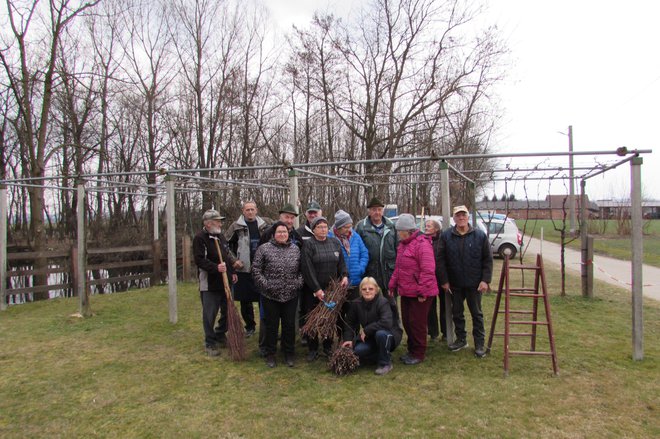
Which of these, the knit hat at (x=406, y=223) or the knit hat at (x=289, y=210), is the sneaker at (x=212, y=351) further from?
the knit hat at (x=406, y=223)

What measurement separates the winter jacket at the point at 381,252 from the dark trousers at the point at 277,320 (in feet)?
3.04

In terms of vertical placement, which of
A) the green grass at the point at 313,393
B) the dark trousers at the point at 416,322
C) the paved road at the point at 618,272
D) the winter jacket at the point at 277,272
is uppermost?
the winter jacket at the point at 277,272

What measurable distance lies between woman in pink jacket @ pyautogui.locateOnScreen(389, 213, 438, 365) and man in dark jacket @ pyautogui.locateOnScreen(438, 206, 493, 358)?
0.32 metres

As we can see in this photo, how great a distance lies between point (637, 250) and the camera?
4.50m

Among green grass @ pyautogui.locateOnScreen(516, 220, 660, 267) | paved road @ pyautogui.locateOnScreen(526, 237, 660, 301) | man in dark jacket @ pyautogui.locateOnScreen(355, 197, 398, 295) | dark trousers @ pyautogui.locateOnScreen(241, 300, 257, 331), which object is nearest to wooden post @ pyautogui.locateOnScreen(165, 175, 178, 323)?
dark trousers @ pyautogui.locateOnScreen(241, 300, 257, 331)

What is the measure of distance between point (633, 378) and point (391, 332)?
2.18 meters

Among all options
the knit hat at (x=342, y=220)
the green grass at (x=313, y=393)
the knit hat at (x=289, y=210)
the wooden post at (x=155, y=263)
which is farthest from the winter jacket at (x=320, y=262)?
the wooden post at (x=155, y=263)

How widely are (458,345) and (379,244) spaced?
143 centimetres

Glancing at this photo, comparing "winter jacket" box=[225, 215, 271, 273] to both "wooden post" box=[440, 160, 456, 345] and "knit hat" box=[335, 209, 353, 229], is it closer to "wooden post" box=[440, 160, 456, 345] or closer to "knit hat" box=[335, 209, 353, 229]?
"knit hat" box=[335, 209, 353, 229]

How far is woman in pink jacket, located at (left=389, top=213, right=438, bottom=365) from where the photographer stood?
445 cm

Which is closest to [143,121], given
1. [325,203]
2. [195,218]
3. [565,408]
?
[195,218]

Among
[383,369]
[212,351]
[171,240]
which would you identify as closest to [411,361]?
[383,369]

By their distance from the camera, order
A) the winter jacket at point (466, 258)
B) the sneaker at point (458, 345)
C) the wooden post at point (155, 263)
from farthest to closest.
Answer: the wooden post at point (155, 263)
the sneaker at point (458, 345)
the winter jacket at point (466, 258)

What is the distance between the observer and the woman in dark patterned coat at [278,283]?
14.8 feet
